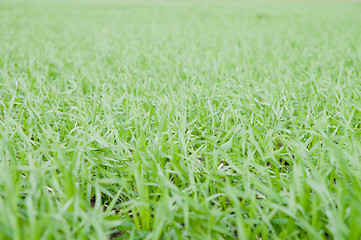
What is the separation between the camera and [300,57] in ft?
8.30

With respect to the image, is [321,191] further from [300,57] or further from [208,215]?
[300,57]

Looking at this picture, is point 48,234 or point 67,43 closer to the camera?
point 48,234

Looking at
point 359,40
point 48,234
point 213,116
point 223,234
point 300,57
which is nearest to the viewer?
point 48,234

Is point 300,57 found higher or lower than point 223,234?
higher

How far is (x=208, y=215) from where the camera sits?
675 mm

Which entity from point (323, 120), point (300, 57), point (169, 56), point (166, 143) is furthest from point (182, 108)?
point (300, 57)

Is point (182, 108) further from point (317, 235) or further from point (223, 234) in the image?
point (317, 235)

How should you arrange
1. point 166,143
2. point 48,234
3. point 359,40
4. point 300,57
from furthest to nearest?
point 359,40 < point 300,57 < point 166,143 < point 48,234

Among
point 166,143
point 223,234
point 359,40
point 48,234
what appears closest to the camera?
point 48,234

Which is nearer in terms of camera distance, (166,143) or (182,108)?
(166,143)

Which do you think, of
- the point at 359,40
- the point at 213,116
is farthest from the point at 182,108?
the point at 359,40

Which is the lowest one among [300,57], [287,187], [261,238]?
[261,238]

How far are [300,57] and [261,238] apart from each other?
2256 mm

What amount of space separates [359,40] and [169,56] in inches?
99.6
